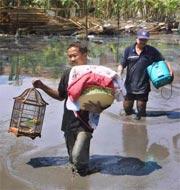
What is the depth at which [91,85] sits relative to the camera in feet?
19.6

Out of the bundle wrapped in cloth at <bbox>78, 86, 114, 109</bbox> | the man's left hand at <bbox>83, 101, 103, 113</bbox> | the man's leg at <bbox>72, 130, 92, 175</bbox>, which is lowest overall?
the man's leg at <bbox>72, 130, 92, 175</bbox>

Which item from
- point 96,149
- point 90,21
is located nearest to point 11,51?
point 96,149

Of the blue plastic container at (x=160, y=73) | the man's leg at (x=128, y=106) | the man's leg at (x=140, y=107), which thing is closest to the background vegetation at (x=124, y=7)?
the man's leg at (x=128, y=106)

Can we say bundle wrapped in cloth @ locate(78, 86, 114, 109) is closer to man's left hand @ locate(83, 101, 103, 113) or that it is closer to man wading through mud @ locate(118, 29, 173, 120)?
man's left hand @ locate(83, 101, 103, 113)

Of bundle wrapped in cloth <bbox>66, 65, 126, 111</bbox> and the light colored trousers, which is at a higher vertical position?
bundle wrapped in cloth <bbox>66, 65, 126, 111</bbox>

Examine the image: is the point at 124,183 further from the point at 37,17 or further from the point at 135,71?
the point at 37,17

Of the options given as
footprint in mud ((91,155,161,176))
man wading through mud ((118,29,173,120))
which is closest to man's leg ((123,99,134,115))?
man wading through mud ((118,29,173,120))

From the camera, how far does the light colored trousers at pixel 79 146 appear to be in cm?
603

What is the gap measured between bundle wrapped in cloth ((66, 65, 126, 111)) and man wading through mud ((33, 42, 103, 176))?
8cm

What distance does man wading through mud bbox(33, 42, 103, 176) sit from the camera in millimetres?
6020

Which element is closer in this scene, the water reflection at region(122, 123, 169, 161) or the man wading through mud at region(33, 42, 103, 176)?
the man wading through mud at region(33, 42, 103, 176)

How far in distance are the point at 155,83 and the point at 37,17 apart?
2706 centimetres

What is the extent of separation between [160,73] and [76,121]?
348 cm

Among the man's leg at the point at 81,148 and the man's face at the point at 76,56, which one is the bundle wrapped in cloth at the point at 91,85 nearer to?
the man's face at the point at 76,56
